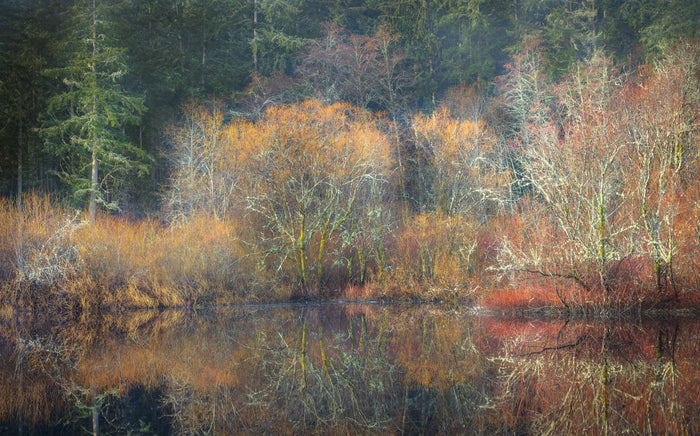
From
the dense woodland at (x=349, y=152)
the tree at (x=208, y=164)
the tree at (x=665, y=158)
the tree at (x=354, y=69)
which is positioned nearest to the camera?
the tree at (x=665, y=158)

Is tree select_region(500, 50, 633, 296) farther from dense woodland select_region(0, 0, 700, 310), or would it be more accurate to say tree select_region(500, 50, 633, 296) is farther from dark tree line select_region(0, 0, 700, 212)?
dark tree line select_region(0, 0, 700, 212)

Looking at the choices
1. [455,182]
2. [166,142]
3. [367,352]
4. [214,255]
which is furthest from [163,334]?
[166,142]

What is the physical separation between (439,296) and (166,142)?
2360 centimetres

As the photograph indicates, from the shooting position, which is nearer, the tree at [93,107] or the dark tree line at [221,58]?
the tree at [93,107]

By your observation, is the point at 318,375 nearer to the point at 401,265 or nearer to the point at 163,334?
the point at 163,334

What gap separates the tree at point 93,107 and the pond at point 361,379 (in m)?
18.6

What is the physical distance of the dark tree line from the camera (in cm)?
3603

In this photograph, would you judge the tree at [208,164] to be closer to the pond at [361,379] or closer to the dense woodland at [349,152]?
the dense woodland at [349,152]

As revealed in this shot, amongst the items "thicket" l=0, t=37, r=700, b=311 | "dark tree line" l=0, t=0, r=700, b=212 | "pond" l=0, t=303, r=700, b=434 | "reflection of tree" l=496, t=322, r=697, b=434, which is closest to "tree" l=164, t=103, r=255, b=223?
"thicket" l=0, t=37, r=700, b=311

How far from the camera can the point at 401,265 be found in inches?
1064

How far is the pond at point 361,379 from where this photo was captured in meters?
8.27

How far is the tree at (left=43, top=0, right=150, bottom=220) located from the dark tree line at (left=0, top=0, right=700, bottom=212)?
0.11m

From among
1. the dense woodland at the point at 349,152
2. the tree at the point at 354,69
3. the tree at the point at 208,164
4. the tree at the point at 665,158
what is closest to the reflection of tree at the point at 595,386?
the tree at the point at 665,158

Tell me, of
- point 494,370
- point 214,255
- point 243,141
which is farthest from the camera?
point 243,141
